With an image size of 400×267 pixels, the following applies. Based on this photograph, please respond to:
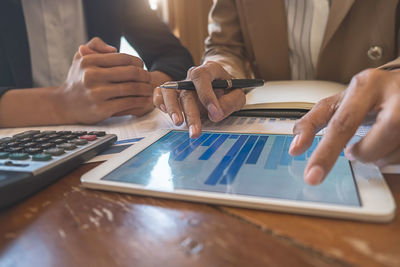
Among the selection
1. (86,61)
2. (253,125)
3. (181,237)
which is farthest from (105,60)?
(181,237)

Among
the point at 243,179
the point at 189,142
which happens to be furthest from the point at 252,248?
the point at 189,142

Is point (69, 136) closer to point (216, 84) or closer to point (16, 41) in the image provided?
point (216, 84)

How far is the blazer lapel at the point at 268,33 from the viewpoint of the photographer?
70 centimetres

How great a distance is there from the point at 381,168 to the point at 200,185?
6.4 inches

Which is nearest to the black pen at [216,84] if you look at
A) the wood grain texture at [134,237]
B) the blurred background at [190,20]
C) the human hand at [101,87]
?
the human hand at [101,87]

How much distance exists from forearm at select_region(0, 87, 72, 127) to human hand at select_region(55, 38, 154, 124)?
12 millimetres

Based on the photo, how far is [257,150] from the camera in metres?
0.28

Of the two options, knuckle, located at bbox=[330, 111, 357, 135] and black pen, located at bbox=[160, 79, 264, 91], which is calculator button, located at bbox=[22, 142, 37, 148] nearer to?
black pen, located at bbox=[160, 79, 264, 91]

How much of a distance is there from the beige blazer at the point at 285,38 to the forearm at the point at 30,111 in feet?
1.22

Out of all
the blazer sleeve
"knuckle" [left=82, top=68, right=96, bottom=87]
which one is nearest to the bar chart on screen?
"knuckle" [left=82, top=68, right=96, bottom=87]

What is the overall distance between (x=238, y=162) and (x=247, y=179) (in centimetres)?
4

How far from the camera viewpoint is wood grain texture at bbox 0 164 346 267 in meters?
0.15

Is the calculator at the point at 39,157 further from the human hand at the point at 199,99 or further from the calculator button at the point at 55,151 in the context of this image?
the human hand at the point at 199,99

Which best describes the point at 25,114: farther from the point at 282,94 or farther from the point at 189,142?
the point at 282,94
